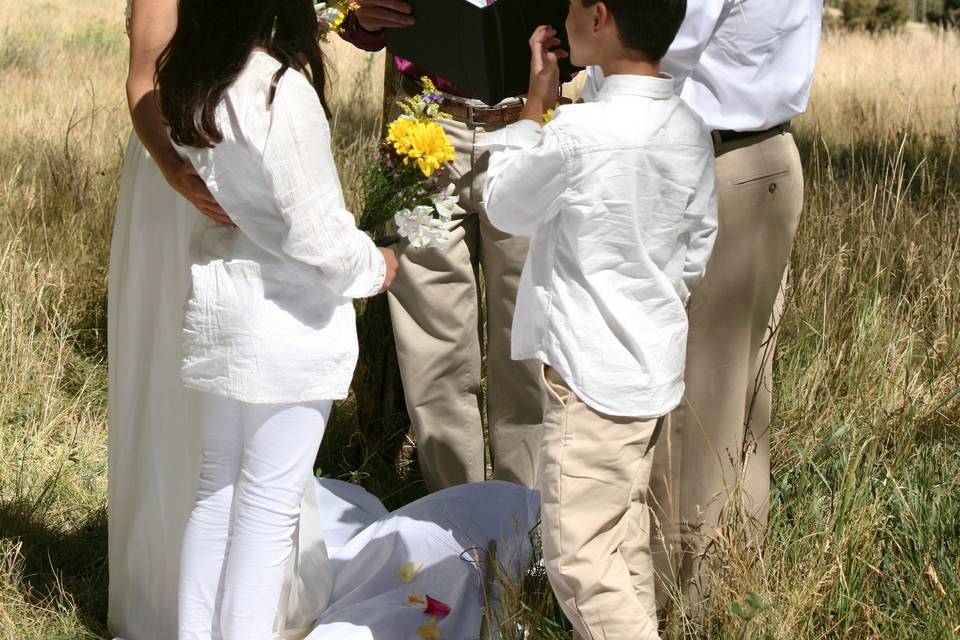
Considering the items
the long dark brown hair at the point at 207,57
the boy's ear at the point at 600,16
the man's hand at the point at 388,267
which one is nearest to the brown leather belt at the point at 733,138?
the boy's ear at the point at 600,16


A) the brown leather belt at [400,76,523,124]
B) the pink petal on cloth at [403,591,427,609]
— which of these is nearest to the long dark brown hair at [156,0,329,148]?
the brown leather belt at [400,76,523,124]

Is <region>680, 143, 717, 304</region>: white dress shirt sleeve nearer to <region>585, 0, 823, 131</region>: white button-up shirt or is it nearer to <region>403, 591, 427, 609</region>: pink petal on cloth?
<region>585, 0, 823, 131</region>: white button-up shirt

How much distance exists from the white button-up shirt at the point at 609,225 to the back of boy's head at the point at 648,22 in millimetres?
66

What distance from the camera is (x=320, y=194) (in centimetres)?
235

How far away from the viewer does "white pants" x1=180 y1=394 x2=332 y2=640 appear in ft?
8.39

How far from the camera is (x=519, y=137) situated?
93.4 inches

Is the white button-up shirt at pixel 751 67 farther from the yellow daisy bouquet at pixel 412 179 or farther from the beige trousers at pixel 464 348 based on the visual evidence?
the beige trousers at pixel 464 348

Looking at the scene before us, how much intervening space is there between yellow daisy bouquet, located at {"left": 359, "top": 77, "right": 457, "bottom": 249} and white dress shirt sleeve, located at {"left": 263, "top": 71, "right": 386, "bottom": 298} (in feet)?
0.52

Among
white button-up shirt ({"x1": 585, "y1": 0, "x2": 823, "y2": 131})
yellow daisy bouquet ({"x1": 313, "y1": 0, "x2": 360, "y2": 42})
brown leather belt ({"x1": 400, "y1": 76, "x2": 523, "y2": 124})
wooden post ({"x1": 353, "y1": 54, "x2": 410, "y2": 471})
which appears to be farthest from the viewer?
wooden post ({"x1": 353, "y1": 54, "x2": 410, "y2": 471})

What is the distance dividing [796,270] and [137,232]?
2.79 meters

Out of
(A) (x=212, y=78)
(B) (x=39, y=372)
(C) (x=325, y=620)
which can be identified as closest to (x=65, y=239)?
(B) (x=39, y=372)

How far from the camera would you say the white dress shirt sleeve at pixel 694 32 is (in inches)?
96.7

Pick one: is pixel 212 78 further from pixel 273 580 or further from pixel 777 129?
pixel 777 129

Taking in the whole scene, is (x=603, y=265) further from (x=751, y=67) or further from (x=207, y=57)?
(x=207, y=57)
